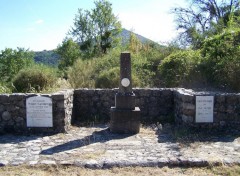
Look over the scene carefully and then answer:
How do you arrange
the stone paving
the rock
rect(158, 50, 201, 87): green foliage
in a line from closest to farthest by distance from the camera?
1. the stone paving
2. the rock
3. rect(158, 50, 201, 87): green foliage

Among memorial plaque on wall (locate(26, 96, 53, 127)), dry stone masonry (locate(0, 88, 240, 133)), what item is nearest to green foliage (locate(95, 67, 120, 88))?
dry stone masonry (locate(0, 88, 240, 133))

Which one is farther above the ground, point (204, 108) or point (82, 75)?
point (82, 75)

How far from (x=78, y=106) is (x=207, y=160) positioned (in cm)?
486

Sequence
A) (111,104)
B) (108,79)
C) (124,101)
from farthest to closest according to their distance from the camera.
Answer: (108,79)
(111,104)
(124,101)

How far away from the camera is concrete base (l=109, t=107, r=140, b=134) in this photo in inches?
300

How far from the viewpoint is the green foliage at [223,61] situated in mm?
10137

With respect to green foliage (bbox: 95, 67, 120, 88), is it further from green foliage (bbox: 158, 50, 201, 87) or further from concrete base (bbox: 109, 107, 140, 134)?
concrete base (bbox: 109, 107, 140, 134)

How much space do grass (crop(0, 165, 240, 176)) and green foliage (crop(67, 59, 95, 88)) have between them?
7.05m

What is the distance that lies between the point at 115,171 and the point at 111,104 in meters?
4.21

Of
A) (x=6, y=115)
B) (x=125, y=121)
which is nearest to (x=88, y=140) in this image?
(x=125, y=121)

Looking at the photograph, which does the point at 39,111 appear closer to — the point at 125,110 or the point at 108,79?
the point at 125,110

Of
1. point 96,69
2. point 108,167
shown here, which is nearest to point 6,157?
point 108,167

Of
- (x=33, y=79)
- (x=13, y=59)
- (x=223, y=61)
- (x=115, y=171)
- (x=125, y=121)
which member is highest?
(x=13, y=59)

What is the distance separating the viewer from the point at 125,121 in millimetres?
7609
